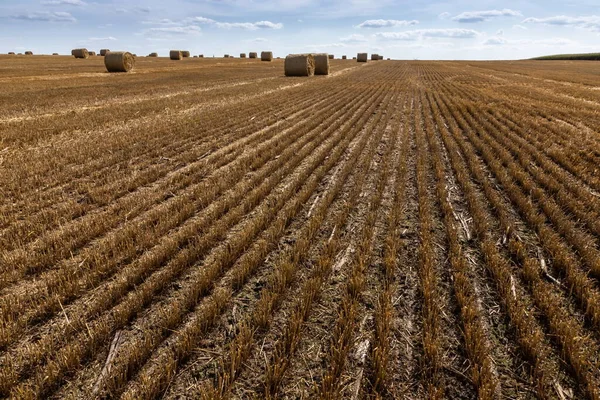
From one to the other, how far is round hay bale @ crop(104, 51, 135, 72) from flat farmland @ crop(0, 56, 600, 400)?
26959 mm

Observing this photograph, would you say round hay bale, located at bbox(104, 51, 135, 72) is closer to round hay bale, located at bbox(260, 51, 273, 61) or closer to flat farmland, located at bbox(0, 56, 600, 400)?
flat farmland, located at bbox(0, 56, 600, 400)

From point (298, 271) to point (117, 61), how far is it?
35222 millimetres

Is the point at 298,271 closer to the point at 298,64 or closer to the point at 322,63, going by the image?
the point at 298,64

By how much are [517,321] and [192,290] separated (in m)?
3.02

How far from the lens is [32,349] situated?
2.64m

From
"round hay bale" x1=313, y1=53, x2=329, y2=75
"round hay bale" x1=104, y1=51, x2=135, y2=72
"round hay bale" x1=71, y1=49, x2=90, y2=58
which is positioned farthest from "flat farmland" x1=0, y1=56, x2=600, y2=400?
"round hay bale" x1=71, y1=49, x2=90, y2=58

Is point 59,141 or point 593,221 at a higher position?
point 59,141

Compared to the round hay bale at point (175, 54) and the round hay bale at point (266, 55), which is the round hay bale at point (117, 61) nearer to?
the round hay bale at point (175, 54)

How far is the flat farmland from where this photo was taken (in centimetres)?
253

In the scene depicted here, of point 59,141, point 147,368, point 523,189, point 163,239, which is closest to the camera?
point 147,368

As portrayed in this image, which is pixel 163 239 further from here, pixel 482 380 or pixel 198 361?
pixel 482 380

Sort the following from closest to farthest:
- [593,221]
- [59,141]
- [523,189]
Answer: [593,221] < [523,189] < [59,141]

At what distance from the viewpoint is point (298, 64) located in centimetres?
3114

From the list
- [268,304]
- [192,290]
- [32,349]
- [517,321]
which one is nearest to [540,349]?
[517,321]
